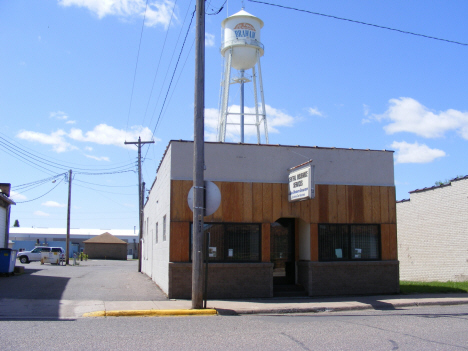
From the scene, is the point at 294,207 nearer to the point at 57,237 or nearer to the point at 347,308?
the point at 347,308

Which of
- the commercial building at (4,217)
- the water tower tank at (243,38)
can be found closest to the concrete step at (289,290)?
the water tower tank at (243,38)

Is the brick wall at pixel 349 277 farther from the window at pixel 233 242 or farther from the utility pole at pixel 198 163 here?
the utility pole at pixel 198 163

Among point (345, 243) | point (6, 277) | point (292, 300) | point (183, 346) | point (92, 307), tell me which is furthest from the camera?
point (6, 277)

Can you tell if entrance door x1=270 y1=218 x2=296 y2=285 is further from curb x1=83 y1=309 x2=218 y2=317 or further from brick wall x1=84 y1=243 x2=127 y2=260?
brick wall x1=84 y1=243 x2=127 y2=260

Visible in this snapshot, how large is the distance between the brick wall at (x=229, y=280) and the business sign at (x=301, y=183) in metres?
2.21

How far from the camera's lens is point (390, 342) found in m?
7.74

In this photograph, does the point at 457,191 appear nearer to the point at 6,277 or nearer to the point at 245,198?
the point at 245,198

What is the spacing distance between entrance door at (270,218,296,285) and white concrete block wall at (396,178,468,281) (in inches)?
347

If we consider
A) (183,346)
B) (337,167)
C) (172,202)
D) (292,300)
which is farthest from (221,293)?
(183,346)

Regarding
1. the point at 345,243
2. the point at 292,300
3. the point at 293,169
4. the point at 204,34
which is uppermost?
the point at 204,34

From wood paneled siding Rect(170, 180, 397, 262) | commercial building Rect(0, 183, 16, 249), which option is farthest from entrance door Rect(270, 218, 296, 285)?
commercial building Rect(0, 183, 16, 249)

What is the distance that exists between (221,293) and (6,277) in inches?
443

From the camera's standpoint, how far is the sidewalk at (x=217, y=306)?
1066 cm

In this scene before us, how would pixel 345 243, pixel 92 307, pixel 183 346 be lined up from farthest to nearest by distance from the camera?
pixel 345 243 < pixel 92 307 < pixel 183 346
